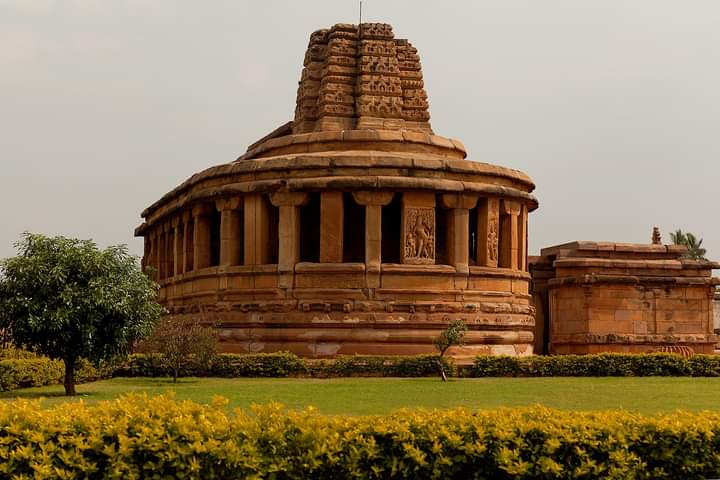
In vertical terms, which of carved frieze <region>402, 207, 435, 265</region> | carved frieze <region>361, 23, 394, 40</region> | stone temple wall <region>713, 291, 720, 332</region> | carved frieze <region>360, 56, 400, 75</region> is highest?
carved frieze <region>361, 23, 394, 40</region>

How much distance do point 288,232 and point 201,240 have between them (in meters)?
4.36

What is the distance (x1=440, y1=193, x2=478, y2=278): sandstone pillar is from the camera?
2566cm

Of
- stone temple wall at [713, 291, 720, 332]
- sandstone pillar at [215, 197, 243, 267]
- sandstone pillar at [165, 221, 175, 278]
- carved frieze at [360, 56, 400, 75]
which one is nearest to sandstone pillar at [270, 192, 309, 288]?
sandstone pillar at [215, 197, 243, 267]

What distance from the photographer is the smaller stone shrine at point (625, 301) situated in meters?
28.6

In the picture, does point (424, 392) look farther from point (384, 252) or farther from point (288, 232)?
point (384, 252)

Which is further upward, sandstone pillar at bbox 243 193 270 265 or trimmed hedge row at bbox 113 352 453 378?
sandstone pillar at bbox 243 193 270 265

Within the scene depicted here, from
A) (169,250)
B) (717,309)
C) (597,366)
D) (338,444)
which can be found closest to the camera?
(338,444)

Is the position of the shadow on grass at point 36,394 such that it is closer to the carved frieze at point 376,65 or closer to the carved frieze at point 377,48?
the carved frieze at point 376,65

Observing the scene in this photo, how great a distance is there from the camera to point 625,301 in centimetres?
2886

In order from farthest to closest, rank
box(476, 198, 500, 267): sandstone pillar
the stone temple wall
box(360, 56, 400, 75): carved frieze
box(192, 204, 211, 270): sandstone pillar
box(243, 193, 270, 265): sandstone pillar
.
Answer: the stone temple wall → box(360, 56, 400, 75): carved frieze → box(192, 204, 211, 270): sandstone pillar → box(476, 198, 500, 267): sandstone pillar → box(243, 193, 270, 265): sandstone pillar

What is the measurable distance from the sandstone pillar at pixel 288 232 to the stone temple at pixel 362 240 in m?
0.03

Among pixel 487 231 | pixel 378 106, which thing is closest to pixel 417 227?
pixel 487 231

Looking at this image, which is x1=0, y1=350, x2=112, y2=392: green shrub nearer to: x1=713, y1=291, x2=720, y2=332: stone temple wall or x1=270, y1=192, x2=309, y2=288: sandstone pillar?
x1=270, y1=192, x2=309, y2=288: sandstone pillar

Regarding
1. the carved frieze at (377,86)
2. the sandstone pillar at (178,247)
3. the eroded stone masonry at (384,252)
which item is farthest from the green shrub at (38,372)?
the carved frieze at (377,86)
